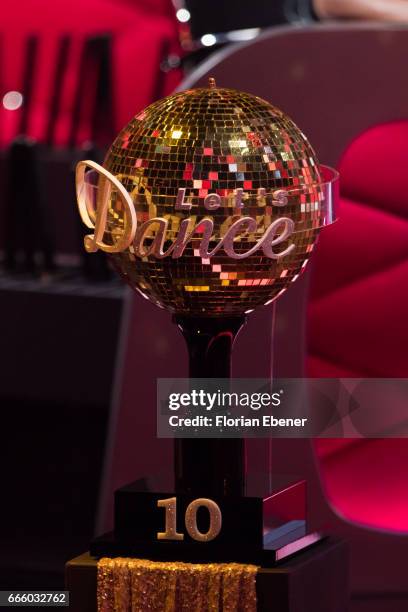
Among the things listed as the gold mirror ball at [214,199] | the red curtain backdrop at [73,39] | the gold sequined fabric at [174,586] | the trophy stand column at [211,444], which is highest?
the red curtain backdrop at [73,39]

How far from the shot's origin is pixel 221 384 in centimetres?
130

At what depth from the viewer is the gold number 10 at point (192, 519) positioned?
1.27 meters

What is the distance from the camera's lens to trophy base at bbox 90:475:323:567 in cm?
Result: 127

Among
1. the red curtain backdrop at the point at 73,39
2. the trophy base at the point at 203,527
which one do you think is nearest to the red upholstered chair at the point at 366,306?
the trophy base at the point at 203,527

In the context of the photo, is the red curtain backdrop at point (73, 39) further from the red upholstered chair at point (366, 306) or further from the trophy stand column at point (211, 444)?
the trophy stand column at point (211, 444)

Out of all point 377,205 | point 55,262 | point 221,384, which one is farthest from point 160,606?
point 55,262

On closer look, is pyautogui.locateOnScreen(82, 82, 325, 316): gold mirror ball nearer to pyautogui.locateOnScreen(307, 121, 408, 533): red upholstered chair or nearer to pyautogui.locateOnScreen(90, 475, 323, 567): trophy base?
pyautogui.locateOnScreen(90, 475, 323, 567): trophy base

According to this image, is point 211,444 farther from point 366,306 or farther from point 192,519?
point 366,306

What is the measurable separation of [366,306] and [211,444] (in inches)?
17.4

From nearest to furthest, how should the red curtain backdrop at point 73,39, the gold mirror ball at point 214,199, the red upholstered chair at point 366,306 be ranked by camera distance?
the gold mirror ball at point 214,199
the red upholstered chair at point 366,306
the red curtain backdrop at point 73,39

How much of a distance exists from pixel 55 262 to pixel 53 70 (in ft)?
1.50

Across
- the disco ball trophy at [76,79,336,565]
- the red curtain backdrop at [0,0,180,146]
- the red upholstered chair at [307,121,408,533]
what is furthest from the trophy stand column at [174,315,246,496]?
the red curtain backdrop at [0,0,180,146]

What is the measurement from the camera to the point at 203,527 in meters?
1.29

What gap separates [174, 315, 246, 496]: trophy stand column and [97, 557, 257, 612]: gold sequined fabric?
0.07 metres
